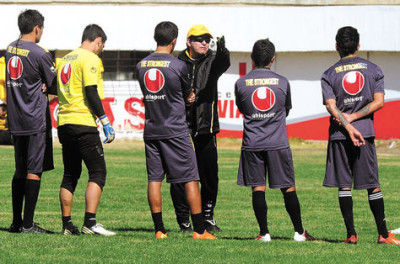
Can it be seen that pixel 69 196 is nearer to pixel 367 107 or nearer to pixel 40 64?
pixel 40 64

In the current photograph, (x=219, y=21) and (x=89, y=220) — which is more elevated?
(x=219, y=21)

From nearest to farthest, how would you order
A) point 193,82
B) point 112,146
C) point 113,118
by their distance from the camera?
point 193,82 < point 112,146 < point 113,118

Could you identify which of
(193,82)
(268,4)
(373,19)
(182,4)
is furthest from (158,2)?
(193,82)

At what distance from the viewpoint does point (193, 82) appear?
36.3 ft

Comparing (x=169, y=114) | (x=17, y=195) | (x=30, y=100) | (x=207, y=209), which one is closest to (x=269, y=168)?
(x=169, y=114)

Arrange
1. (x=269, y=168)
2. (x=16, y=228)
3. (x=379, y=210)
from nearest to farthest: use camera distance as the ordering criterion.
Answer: (x=379, y=210), (x=269, y=168), (x=16, y=228)

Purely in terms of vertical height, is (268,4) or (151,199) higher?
(268,4)

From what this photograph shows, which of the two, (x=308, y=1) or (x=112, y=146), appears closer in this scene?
(x=112, y=146)

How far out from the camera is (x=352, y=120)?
1003 centimetres

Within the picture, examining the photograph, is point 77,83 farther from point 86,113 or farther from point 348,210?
point 348,210

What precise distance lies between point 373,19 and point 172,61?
25.8m

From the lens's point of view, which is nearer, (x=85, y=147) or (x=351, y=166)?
(x=351, y=166)

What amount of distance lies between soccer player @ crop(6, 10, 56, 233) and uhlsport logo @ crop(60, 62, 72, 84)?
0.47 feet

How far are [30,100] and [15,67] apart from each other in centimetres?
38
